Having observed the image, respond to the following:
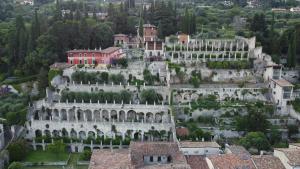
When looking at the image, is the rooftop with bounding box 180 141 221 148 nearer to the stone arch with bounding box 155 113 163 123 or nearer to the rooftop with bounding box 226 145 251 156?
the rooftop with bounding box 226 145 251 156

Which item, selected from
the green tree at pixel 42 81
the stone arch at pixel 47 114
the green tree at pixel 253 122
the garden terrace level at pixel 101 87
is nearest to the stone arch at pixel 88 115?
the garden terrace level at pixel 101 87

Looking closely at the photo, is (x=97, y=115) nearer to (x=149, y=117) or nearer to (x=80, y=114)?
(x=80, y=114)

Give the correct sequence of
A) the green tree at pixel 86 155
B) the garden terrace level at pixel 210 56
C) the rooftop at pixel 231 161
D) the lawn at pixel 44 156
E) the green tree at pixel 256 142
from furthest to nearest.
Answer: the garden terrace level at pixel 210 56 → the lawn at pixel 44 156 → the green tree at pixel 86 155 → the green tree at pixel 256 142 → the rooftop at pixel 231 161

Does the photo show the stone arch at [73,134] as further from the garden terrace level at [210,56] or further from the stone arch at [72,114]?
the garden terrace level at [210,56]

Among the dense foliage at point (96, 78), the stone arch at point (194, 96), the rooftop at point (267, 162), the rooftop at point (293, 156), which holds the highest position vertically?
the dense foliage at point (96, 78)

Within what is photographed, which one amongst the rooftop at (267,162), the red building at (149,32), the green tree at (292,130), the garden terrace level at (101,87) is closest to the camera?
the rooftop at (267,162)

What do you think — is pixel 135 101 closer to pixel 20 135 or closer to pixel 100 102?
pixel 100 102

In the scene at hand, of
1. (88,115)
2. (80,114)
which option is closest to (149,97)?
(88,115)
